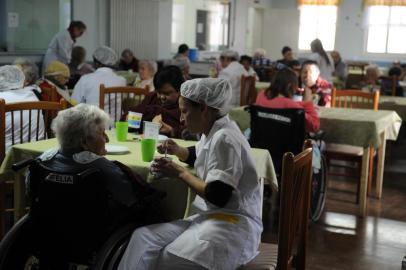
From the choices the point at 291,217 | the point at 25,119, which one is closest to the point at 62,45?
the point at 25,119

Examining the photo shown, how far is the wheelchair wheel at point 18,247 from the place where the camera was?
1.83m

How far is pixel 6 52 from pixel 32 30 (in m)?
0.72

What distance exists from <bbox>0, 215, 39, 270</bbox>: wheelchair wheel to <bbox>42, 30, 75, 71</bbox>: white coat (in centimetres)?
509

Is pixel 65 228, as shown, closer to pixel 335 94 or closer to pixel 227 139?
pixel 227 139

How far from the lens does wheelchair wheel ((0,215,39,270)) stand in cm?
183

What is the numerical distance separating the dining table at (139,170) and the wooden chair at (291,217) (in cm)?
32

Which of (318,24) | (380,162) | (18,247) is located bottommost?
(380,162)

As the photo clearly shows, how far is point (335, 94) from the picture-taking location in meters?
4.62

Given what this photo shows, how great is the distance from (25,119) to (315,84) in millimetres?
2467

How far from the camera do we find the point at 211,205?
1845mm

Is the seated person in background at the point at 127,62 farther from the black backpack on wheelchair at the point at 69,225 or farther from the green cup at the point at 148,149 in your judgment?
the black backpack on wheelchair at the point at 69,225

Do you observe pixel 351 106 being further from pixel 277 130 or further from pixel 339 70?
pixel 339 70

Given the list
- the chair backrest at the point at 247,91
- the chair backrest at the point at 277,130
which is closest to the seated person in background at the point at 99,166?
the chair backrest at the point at 277,130

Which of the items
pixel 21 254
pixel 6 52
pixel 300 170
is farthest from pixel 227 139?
pixel 6 52
